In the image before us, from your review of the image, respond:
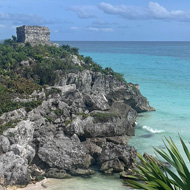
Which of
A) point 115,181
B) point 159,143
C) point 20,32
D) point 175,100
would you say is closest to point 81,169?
point 115,181

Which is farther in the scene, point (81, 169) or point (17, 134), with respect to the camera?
point (17, 134)

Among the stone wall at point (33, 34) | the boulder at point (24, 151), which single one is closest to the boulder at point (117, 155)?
the boulder at point (24, 151)

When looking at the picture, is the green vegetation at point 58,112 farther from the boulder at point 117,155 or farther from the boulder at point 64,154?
the boulder at point 117,155

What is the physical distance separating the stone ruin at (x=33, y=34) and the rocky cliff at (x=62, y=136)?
15.4 metres

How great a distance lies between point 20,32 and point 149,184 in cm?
3974

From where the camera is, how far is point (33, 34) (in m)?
41.7

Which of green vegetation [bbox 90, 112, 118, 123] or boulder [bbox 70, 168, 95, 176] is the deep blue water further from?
boulder [bbox 70, 168, 95, 176]

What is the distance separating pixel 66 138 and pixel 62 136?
1.11ft

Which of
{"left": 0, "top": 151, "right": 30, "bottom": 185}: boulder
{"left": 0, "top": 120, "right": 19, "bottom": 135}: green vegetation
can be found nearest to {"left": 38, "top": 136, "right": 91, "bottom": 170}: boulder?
{"left": 0, "top": 151, "right": 30, "bottom": 185}: boulder

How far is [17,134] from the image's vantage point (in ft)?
58.7

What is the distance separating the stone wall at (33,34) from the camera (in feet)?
134

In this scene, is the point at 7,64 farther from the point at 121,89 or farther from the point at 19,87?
the point at 121,89

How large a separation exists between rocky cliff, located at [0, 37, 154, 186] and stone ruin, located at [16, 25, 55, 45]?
15412mm

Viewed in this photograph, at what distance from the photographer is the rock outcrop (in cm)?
1630
